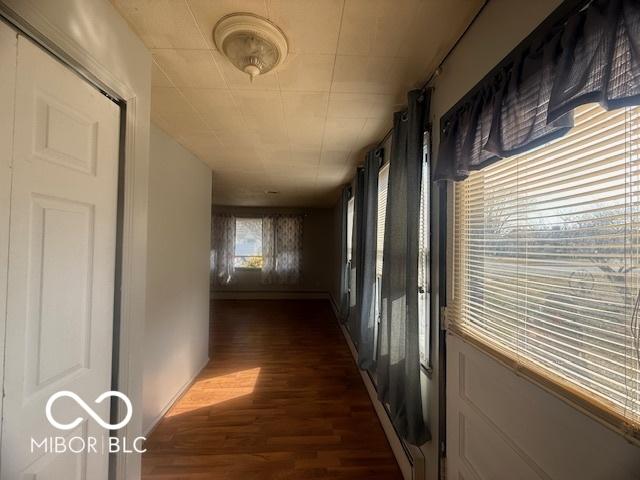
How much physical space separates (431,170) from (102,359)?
67.8 inches

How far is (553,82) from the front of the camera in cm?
70

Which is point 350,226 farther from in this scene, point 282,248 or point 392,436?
point 282,248

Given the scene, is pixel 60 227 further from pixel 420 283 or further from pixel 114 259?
pixel 420 283

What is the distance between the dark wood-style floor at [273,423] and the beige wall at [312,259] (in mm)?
3293

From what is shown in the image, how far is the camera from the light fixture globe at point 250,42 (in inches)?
41.5

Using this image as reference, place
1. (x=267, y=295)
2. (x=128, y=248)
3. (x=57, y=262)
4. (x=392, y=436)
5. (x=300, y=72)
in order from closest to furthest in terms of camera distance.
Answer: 1. (x=57, y=262)
2. (x=128, y=248)
3. (x=300, y=72)
4. (x=392, y=436)
5. (x=267, y=295)

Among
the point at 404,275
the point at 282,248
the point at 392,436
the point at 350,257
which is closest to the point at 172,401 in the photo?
the point at 392,436

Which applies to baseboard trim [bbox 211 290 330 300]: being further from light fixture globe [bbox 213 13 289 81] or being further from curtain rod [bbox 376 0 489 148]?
A: light fixture globe [bbox 213 13 289 81]

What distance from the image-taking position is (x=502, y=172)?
99cm

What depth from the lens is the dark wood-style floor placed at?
5.66 ft

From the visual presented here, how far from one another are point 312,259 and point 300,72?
590cm

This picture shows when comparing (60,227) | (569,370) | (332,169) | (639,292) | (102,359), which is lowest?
(102,359)

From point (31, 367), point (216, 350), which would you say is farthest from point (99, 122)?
point (216, 350)

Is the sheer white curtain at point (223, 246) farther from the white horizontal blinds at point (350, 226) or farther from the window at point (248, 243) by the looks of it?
the white horizontal blinds at point (350, 226)
